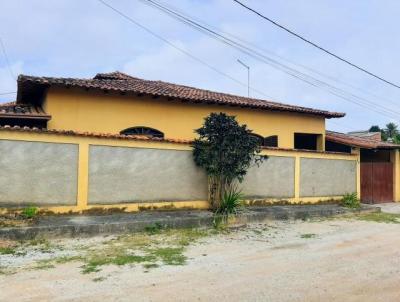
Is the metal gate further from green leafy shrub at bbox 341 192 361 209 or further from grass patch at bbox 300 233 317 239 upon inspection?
grass patch at bbox 300 233 317 239

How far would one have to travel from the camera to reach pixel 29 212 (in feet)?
29.7

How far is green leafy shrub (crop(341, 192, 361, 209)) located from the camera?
14.5 m

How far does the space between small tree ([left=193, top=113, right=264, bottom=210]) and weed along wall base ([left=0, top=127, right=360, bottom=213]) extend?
17.5 inches

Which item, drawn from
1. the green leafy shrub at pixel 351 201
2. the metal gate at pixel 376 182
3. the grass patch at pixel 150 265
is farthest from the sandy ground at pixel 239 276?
the metal gate at pixel 376 182

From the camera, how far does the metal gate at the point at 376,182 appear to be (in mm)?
17438

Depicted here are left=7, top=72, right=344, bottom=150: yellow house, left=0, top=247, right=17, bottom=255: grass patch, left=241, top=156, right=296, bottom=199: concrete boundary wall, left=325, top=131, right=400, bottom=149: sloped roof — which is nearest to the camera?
left=0, top=247, right=17, bottom=255: grass patch

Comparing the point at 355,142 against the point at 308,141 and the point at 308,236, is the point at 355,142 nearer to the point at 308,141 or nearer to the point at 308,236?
the point at 308,141

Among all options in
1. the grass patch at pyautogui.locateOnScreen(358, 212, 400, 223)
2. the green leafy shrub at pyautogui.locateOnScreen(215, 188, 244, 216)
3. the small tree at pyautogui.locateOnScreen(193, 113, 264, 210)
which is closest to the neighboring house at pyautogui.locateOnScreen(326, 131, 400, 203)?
the grass patch at pyautogui.locateOnScreen(358, 212, 400, 223)

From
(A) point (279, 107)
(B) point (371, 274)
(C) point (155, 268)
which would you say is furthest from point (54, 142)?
(A) point (279, 107)

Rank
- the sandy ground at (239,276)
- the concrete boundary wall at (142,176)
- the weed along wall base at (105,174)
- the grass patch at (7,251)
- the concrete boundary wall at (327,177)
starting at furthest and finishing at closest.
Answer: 1. the concrete boundary wall at (327,177)
2. the concrete boundary wall at (142,176)
3. the weed along wall base at (105,174)
4. the grass patch at (7,251)
5. the sandy ground at (239,276)

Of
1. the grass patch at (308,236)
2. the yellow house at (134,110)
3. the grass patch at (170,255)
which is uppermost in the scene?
the yellow house at (134,110)

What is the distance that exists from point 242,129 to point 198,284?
6290 millimetres

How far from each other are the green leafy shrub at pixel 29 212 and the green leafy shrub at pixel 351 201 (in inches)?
408

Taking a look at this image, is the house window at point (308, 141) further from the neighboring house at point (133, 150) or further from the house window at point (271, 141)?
the house window at point (271, 141)
